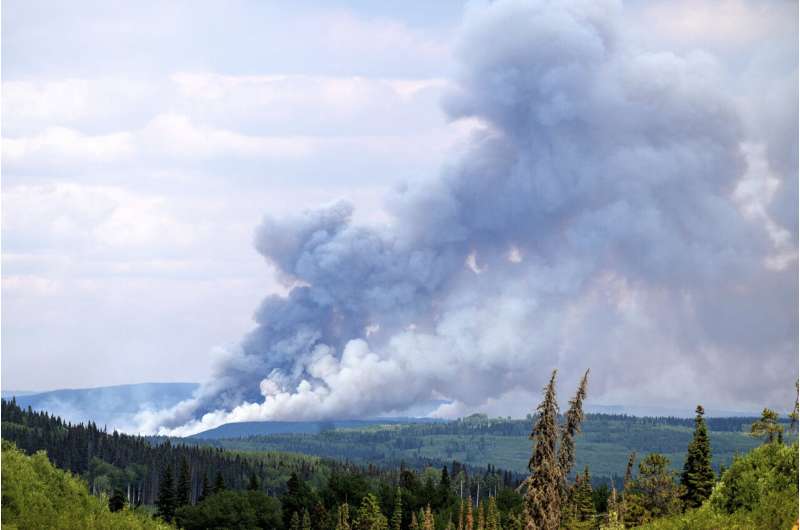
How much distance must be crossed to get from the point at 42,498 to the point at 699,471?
220 ft

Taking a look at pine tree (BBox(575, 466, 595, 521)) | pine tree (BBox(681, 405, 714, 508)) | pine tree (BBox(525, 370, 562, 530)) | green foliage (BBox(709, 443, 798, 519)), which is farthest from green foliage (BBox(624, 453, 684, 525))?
green foliage (BBox(709, 443, 798, 519))

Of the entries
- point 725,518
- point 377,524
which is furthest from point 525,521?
point 377,524

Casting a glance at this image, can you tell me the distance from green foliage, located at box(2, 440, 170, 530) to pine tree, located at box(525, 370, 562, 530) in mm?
27211

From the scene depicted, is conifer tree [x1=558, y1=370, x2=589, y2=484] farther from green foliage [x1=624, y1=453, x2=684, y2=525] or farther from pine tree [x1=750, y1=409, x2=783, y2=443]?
green foliage [x1=624, y1=453, x2=684, y2=525]

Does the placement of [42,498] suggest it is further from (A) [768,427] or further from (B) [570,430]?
(A) [768,427]

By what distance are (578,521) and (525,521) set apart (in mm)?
44289

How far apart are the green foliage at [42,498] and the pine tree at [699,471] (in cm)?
5736

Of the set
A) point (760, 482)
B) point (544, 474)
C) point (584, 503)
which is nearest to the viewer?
point (760, 482)

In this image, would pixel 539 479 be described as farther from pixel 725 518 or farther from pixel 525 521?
pixel 725 518

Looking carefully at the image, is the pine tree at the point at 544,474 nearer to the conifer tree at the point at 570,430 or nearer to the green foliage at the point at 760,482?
the conifer tree at the point at 570,430

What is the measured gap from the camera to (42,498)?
59750 millimetres

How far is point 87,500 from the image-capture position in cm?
6662

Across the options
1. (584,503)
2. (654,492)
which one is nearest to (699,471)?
(654,492)

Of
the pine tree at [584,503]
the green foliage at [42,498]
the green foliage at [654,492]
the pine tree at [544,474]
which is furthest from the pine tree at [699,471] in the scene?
the green foliage at [42,498]
